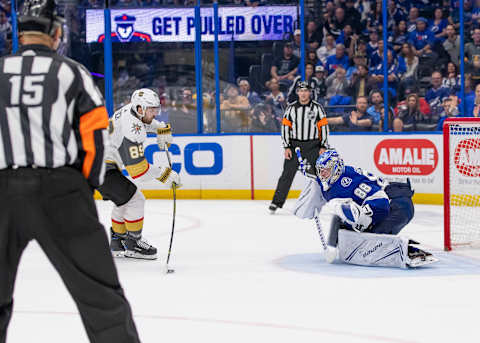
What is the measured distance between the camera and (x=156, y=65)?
10.1m

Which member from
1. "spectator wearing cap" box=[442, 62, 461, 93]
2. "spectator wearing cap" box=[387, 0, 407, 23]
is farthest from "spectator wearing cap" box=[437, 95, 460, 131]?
"spectator wearing cap" box=[387, 0, 407, 23]

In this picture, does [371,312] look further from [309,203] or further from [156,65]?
[156,65]

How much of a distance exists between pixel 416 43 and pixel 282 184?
3.00 metres

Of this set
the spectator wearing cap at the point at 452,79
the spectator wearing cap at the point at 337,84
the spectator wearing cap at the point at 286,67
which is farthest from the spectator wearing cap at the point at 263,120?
the spectator wearing cap at the point at 452,79

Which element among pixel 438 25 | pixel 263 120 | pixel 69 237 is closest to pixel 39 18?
pixel 69 237

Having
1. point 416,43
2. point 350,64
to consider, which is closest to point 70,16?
point 350,64

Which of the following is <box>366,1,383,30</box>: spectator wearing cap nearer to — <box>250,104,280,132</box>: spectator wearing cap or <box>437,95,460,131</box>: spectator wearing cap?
<box>437,95,460,131</box>: spectator wearing cap

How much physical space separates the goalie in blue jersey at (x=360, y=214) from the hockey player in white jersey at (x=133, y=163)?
0.94 m

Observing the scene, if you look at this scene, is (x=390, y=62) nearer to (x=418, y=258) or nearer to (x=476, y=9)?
(x=476, y=9)

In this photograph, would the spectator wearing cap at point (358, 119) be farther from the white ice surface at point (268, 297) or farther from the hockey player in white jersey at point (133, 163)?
the hockey player in white jersey at point (133, 163)

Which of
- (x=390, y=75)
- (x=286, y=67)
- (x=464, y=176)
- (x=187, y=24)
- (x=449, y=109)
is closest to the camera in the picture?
(x=464, y=176)

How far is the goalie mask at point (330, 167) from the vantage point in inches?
195

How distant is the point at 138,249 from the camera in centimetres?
547

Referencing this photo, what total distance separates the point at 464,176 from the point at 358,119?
301 cm
